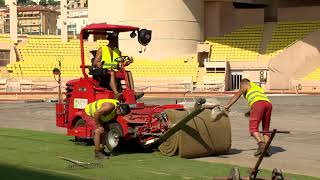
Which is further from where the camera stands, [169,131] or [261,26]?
[261,26]

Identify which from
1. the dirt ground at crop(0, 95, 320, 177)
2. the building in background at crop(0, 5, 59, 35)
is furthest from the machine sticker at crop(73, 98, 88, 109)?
the building in background at crop(0, 5, 59, 35)

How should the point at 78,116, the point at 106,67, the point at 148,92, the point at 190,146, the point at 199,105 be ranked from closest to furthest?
1. the point at 199,105
2. the point at 190,146
3. the point at 106,67
4. the point at 78,116
5. the point at 148,92

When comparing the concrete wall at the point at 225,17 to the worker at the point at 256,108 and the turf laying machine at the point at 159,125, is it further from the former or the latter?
the worker at the point at 256,108

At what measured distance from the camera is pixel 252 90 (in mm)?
13078

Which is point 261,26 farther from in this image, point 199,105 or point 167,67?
point 199,105

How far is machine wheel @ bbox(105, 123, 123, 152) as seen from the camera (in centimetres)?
1280

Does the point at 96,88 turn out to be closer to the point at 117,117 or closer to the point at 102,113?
the point at 117,117

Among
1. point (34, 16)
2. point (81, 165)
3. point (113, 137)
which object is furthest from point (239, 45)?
point (34, 16)

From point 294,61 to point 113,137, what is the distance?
40.7 m

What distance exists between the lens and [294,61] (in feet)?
169

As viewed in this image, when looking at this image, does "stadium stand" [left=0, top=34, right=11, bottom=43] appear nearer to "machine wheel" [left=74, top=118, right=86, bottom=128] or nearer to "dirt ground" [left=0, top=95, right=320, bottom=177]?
"dirt ground" [left=0, top=95, right=320, bottom=177]

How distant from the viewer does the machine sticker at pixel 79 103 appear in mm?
13841

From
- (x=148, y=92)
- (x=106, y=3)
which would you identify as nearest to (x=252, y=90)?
(x=148, y=92)

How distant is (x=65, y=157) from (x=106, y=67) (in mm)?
2215
